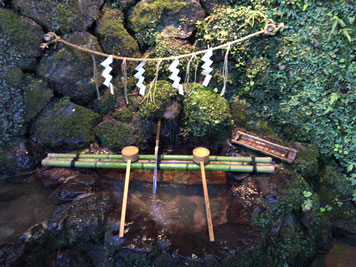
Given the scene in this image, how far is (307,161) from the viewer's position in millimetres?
5680

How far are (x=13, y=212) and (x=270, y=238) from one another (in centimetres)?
490

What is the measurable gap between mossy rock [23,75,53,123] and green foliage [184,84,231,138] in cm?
328

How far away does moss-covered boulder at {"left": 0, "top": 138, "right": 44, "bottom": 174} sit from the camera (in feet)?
19.2

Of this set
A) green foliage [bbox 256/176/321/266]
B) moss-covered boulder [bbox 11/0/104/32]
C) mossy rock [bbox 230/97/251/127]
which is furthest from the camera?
mossy rock [bbox 230/97/251/127]

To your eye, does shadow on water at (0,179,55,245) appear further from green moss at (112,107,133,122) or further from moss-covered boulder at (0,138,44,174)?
green moss at (112,107,133,122)

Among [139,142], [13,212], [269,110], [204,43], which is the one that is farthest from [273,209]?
[13,212]

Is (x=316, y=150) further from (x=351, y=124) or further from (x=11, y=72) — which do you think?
Result: (x=11, y=72)

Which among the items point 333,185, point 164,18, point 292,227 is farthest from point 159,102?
point 333,185

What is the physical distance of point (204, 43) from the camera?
6.28 m

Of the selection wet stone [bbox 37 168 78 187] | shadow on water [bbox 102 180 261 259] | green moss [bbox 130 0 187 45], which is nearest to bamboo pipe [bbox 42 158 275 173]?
wet stone [bbox 37 168 78 187]

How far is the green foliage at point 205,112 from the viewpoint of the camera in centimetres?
611

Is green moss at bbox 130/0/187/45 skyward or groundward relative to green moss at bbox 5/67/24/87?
skyward

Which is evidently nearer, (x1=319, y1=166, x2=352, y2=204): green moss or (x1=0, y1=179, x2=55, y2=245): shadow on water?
(x1=0, y1=179, x2=55, y2=245): shadow on water

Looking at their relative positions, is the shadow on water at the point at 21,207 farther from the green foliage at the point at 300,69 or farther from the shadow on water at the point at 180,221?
the green foliage at the point at 300,69
